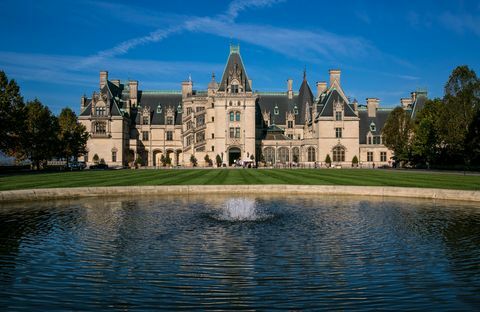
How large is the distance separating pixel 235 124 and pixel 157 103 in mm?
27683

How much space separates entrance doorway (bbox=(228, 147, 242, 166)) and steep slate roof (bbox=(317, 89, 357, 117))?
1877cm

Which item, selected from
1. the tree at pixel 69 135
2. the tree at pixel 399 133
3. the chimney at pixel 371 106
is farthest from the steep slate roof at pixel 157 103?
the tree at pixel 399 133

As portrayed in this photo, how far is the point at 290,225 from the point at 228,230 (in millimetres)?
2942

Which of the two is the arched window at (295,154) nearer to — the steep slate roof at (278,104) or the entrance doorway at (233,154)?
the steep slate roof at (278,104)

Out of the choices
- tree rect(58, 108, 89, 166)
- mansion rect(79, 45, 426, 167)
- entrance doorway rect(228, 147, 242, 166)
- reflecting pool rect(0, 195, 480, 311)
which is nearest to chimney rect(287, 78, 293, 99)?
mansion rect(79, 45, 426, 167)

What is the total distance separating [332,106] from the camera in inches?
3688

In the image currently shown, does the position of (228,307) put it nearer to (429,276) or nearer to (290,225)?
(429,276)

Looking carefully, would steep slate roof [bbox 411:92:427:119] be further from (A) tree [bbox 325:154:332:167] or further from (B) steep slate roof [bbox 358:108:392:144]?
(A) tree [bbox 325:154:332:167]

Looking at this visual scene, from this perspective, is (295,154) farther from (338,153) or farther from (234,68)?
(234,68)

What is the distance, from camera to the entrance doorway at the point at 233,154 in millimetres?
91731

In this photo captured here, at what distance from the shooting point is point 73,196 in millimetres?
30859

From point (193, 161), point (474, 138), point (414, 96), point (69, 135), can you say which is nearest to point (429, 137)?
point (474, 138)

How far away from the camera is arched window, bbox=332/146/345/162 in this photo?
93.7m

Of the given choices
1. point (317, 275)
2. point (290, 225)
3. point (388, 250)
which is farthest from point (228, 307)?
point (290, 225)
